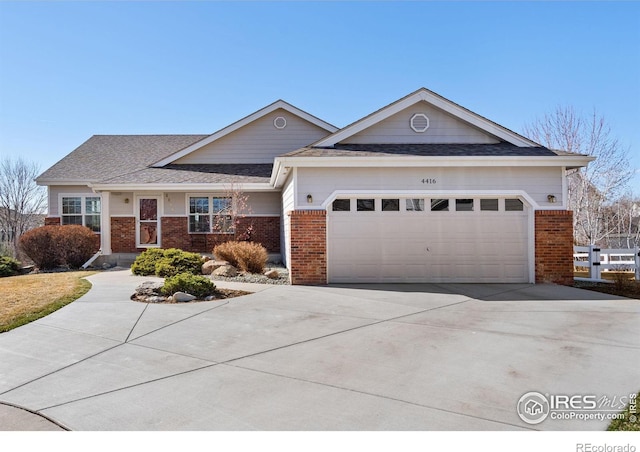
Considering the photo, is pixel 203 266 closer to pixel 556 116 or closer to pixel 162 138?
pixel 162 138

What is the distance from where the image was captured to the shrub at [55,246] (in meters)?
14.4

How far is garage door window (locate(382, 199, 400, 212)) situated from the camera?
36.5ft

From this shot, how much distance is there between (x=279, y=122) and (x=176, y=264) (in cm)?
852

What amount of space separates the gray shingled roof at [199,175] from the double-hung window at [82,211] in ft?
6.94

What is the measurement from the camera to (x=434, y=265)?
11.1 metres

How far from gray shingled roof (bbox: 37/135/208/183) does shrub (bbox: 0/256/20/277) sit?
A: 5.03m

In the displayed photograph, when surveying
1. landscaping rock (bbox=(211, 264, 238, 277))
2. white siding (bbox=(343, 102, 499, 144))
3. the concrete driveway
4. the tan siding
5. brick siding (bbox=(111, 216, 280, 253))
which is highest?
white siding (bbox=(343, 102, 499, 144))

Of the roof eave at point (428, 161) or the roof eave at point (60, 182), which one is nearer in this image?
the roof eave at point (428, 161)

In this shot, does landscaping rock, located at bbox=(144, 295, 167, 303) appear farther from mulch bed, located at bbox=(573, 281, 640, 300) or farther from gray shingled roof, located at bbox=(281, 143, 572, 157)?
mulch bed, located at bbox=(573, 281, 640, 300)

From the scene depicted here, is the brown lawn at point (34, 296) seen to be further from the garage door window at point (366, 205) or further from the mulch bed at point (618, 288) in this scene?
the mulch bed at point (618, 288)

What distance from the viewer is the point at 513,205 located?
439 inches

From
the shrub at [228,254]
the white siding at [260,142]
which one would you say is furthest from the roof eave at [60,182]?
the shrub at [228,254]

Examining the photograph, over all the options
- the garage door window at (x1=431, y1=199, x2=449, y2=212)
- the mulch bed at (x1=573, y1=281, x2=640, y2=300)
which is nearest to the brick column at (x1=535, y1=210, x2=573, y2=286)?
the mulch bed at (x1=573, y1=281, x2=640, y2=300)

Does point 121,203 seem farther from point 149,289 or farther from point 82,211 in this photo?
point 149,289
